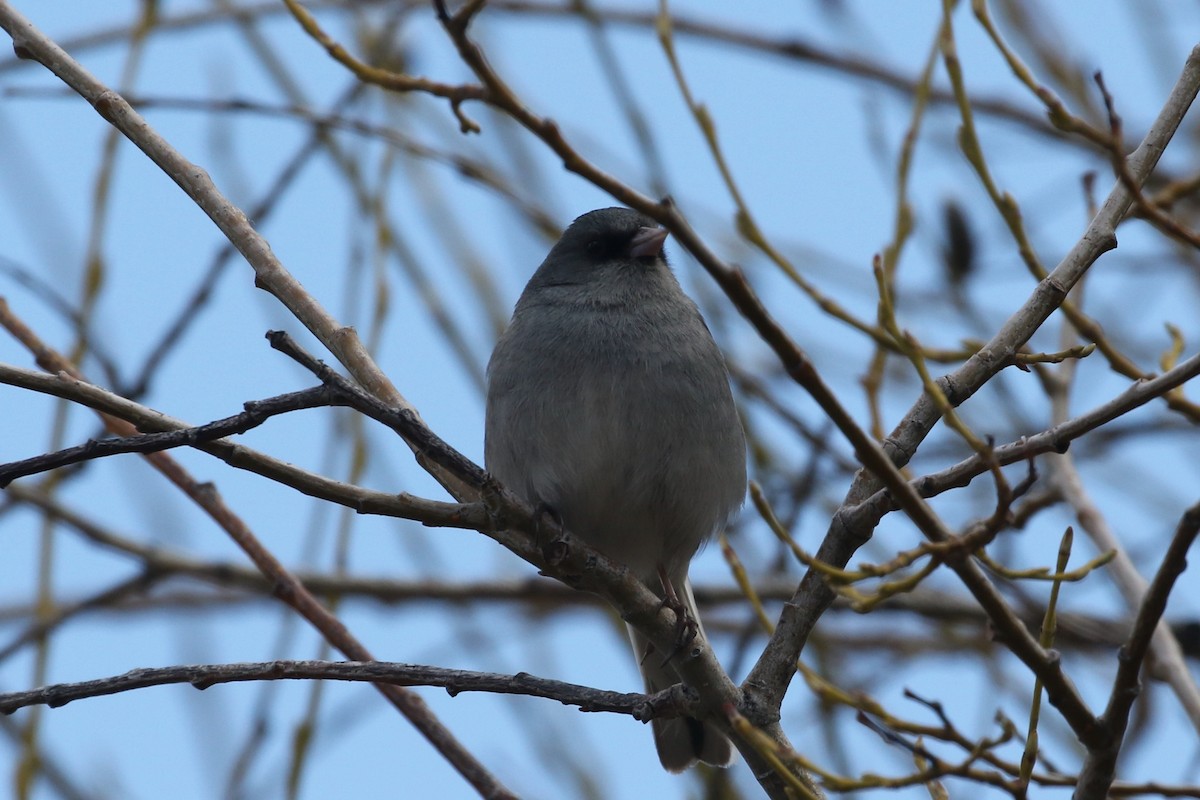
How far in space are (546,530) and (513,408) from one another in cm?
133

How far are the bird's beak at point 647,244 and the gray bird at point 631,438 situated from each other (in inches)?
12.2

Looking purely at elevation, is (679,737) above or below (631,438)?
below

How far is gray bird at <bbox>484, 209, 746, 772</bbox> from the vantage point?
12.2 ft

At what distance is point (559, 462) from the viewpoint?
3719mm

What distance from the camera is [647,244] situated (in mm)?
4383

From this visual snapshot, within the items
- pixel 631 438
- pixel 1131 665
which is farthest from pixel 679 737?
pixel 1131 665

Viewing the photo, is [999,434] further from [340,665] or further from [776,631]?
[340,665]

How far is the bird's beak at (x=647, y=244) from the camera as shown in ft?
14.4

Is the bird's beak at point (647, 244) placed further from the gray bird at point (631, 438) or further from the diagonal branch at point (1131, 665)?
the diagonal branch at point (1131, 665)

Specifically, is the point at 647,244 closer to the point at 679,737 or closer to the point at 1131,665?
the point at 679,737

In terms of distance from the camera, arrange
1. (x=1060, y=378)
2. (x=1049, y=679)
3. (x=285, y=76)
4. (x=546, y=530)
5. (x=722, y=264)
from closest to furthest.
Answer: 1. (x=722, y=264)
2. (x=1049, y=679)
3. (x=546, y=530)
4. (x=1060, y=378)
5. (x=285, y=76)

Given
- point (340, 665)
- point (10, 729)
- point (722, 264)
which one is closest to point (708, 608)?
point (10, 729)

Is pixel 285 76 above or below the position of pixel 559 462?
above

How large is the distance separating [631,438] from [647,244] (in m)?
0.91
